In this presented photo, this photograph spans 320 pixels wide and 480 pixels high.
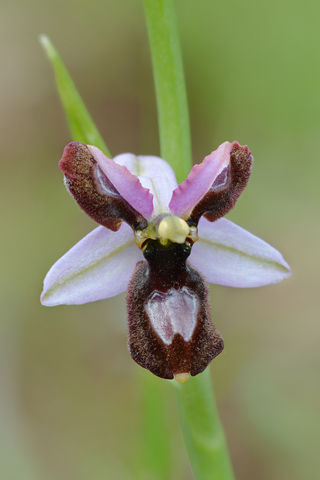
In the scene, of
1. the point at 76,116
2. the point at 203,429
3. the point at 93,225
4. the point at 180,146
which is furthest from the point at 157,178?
the point at 93,225

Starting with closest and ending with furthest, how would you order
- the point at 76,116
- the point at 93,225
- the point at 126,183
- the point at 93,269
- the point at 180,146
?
1. the point at 126,183
2. the point at 93,269
3. the point at 180,146
4. the point at 76,116
5. the point at 93,225

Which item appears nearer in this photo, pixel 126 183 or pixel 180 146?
pixel 126 183

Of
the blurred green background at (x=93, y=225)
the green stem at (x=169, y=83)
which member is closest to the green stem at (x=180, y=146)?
the green stem at (x=169, y=83)

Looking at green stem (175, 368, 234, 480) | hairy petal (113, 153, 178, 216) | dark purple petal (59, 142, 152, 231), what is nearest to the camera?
dark purple petal (59, 142, 152, 231)

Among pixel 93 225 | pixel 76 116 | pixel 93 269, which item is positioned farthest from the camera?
pixel 93 225

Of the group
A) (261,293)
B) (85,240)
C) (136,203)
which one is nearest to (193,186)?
(136,203)

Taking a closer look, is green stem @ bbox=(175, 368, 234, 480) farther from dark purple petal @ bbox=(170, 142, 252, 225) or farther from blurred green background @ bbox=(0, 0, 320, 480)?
blurred green background @ bbox=(0, 0, 320, 480)

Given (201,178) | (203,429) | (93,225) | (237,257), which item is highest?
(93,225)

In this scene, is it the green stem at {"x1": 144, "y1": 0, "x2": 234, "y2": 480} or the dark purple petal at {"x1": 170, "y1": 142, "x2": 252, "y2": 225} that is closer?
the dark purple petal at {"x1": 170, "y1": 142, "x2": 252, "y2": 225}

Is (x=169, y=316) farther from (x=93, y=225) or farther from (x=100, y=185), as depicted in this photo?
(x=93, y=225)

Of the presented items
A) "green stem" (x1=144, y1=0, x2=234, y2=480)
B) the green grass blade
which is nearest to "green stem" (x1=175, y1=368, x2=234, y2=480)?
"green stem" (x1=144, y1=0, x2=234, y2=480)
